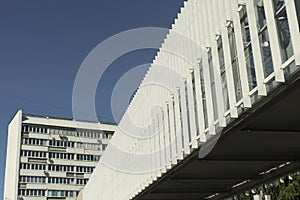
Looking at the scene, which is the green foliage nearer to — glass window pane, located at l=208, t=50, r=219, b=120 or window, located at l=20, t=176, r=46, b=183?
glass window pane, located at l=208, t=50, r=219, b=120

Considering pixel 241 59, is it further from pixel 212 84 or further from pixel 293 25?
pixel 293 25

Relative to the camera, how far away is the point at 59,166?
70438mm

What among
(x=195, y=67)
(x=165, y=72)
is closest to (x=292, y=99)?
(x=195, y=67)

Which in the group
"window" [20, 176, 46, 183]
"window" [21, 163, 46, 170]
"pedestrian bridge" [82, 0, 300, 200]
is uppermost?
"window" [21, 163, 46, 170]

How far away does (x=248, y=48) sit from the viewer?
29.5 feet

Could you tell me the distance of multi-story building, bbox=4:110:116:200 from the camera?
6694 cm

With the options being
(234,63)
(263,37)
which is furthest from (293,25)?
(234,63)

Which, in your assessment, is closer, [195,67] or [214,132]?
[214,132]

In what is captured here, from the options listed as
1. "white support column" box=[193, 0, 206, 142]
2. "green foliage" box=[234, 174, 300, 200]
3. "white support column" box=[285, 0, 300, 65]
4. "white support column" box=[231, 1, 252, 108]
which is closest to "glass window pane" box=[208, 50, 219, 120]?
"white support column" box=[193, 0, 206, 142]

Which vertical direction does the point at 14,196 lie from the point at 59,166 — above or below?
below

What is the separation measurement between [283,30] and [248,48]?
4.09ft

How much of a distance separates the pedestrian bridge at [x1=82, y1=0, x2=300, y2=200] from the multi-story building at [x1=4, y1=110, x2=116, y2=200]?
50.4 meters

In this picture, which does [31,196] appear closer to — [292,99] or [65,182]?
[65,182]

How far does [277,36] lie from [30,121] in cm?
6578
